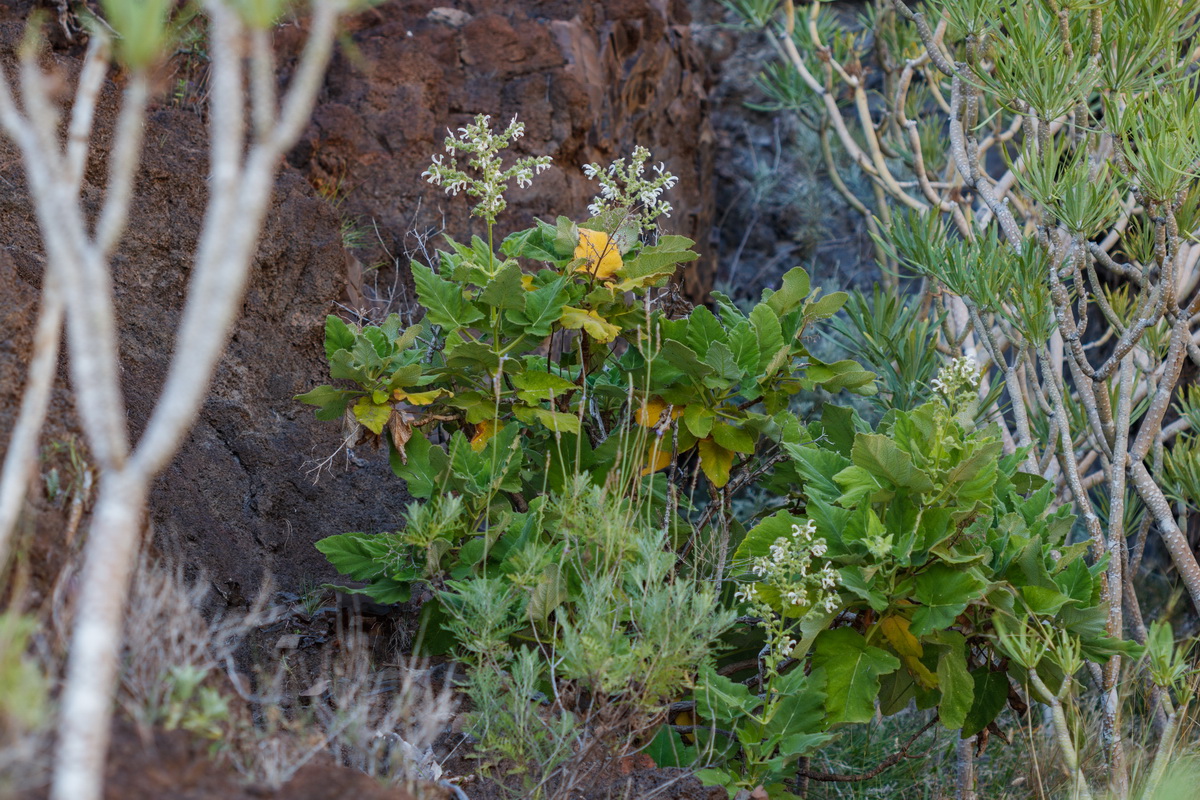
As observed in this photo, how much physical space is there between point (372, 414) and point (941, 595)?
4.37 feet

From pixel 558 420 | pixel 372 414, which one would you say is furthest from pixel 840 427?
pixel 372 414

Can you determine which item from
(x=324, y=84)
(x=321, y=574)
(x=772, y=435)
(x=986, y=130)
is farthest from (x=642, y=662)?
(x=986, y=130)

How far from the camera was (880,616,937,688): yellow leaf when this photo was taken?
90.4 inches

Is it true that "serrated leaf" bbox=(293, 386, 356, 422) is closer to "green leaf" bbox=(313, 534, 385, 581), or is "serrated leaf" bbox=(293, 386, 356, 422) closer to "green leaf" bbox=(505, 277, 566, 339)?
"green leaf" bbox=(313, 534, 385, 581)

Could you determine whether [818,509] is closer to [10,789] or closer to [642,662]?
[642,662]

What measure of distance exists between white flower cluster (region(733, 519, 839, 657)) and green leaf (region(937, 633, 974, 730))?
298 mm

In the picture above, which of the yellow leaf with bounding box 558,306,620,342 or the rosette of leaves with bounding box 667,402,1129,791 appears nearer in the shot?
the rosette of leaves with bounding box 667,402,1129,791

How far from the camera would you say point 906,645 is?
2.30 m

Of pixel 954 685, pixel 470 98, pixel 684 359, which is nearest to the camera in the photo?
pixel 954 685

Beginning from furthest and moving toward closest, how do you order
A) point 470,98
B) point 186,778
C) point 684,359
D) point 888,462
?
point 470,98 → point 684,359 → point 888,462 → point 186,778

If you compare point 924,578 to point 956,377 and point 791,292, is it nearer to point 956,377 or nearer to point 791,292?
point 956,377

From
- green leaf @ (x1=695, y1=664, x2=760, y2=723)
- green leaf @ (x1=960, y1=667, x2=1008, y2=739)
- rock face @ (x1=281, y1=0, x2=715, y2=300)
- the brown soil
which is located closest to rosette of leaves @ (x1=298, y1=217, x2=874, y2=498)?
green leaf @ (x1=695, y1=664, x2=760, y2=723)

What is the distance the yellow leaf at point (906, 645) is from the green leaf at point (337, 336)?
55.7 inches

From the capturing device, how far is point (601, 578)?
209 cm
